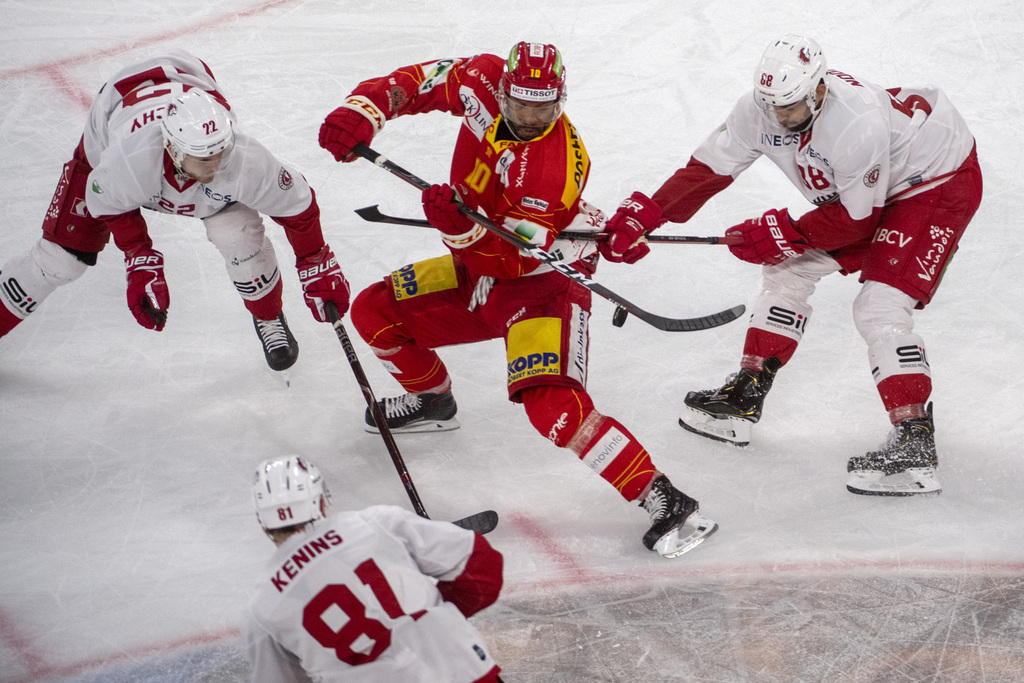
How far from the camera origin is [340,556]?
1.79 metres

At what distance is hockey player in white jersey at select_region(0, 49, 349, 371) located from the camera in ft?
9.11

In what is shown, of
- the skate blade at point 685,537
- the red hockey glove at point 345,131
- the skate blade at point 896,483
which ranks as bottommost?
the skate blade at point 685,537

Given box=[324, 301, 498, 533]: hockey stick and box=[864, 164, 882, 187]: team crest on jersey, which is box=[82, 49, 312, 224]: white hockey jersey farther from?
box=[864, 164, 882, 187]: team crest on jersey

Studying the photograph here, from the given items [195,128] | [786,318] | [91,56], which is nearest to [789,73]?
[786,318]

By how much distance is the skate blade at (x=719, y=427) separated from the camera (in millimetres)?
3178

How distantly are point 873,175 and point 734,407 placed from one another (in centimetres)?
85

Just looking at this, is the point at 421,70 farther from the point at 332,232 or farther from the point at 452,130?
the point at 452,130

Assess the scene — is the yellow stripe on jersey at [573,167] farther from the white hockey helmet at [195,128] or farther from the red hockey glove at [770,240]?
the white hockey helmet at [195,128]

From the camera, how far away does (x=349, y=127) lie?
2846 mm

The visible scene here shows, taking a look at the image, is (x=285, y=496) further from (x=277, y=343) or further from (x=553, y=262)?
(x=277, y=343)

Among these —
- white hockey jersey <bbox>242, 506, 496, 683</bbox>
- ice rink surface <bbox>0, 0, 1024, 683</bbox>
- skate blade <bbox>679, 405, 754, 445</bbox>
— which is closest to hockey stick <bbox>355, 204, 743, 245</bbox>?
ice rink surface <bbox>0, 0, 1024, 683</bbox>

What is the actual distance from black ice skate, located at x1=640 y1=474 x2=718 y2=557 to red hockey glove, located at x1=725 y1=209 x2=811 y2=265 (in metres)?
0.81

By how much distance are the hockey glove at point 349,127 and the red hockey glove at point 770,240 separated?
1.18m

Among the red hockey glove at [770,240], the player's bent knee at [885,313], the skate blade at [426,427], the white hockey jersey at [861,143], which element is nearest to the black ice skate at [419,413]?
the skate blade at [426,427]
